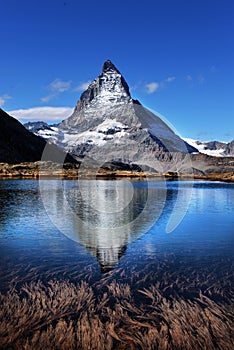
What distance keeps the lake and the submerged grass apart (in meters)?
0.04

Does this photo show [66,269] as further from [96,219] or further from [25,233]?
[96,219]

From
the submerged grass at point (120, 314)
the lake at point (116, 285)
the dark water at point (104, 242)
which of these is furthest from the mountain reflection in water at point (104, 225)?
the submerged grass at point (120, 314)

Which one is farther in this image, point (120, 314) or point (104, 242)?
point (104, 242)

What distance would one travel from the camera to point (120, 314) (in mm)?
14109

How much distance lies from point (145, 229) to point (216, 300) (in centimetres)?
1705

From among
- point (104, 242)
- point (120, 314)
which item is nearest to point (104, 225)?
point (104, 242)

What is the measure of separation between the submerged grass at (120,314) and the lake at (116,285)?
4 cm

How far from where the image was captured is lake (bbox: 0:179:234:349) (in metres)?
12.6

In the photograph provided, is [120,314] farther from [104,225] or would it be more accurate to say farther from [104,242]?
[104,225]

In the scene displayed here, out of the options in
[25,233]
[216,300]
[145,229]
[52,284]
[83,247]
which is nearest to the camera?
[216,300]

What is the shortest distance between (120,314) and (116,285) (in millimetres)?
3304

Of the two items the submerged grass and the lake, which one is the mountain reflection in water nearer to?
the lake

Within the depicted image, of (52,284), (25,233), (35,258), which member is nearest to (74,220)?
(25,233)

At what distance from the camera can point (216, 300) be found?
15852 millimetres
